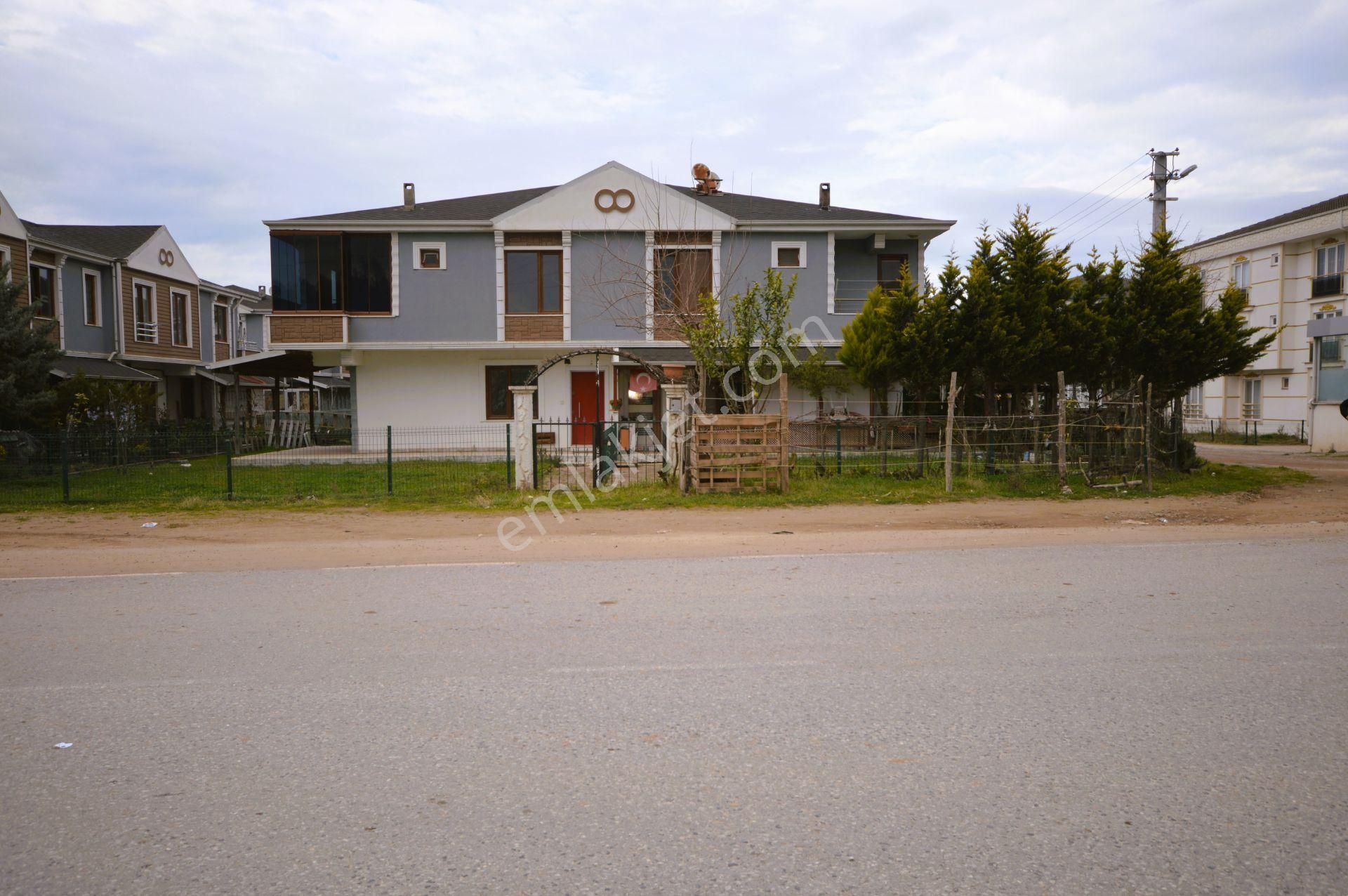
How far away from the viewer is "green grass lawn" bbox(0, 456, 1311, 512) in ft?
49.4

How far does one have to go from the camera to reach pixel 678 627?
6.57 meters

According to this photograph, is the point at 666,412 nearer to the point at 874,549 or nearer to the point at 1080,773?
the point at 874,549

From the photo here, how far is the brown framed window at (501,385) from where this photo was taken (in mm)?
26781

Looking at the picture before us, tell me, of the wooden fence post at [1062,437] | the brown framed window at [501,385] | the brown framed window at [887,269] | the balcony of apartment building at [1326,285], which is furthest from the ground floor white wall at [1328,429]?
the brown framed window at [501,385]

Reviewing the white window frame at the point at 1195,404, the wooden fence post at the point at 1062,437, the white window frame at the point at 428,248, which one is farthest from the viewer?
the white window frame at the point at 1195,404

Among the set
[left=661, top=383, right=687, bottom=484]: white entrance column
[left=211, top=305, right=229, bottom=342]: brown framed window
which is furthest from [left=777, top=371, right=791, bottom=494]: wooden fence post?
[left=211, top=305, right=229, bottom=342]: brown framed window

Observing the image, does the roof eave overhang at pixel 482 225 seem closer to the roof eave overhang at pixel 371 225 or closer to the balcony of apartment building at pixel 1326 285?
the roof eave overhang at pixel 371 225

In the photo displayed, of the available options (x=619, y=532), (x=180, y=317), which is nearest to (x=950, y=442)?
(x=619, y=532)

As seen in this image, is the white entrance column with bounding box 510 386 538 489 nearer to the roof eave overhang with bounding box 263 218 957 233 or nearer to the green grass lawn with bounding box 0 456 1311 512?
the green grass lawn with bounding box 0 456 1311 512

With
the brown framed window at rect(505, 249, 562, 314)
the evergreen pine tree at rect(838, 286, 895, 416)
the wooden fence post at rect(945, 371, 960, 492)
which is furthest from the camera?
the brown framed window at rect(505, 249, 562, 314)

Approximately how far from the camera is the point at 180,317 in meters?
35.2

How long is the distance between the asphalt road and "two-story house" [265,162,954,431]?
18.9 m

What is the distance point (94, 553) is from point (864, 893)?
10821 millimetres

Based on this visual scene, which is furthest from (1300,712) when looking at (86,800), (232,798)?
(86,800)
